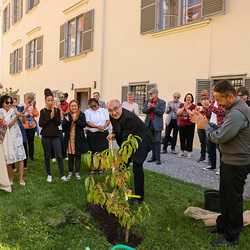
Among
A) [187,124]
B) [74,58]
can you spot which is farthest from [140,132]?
[74,58]

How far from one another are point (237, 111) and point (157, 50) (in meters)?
7.47

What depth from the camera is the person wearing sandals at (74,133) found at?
539 cm

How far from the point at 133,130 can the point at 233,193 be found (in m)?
1.77

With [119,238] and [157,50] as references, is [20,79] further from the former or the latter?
[119,238]

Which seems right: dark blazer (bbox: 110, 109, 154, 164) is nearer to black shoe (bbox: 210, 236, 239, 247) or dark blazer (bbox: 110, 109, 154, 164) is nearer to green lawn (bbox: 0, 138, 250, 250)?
green lawn (bbox: 0, 138, 250, 250)

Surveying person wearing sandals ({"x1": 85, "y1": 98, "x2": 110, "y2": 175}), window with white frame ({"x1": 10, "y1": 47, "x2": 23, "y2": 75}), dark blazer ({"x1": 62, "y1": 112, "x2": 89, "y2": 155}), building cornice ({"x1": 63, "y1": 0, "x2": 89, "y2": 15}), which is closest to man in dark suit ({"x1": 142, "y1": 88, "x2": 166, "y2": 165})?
person wearing sandals ({"x1": 85, "y1": 98, "x2": 110, "y2": 175})

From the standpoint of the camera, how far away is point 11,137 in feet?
16.5

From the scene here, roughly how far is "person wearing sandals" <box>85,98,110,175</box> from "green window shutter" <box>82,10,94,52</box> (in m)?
7.71

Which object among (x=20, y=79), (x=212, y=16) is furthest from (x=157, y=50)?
(x=20, y=79)

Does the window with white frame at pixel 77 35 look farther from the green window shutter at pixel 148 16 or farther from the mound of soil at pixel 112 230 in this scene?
the mound of soil at pixel 112 230

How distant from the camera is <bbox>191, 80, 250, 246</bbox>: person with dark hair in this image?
9.19ft

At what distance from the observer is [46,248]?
2.91m

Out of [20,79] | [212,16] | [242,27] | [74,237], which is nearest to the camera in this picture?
[74,237]

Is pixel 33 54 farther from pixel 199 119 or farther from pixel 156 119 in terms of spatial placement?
pixel 199 119
